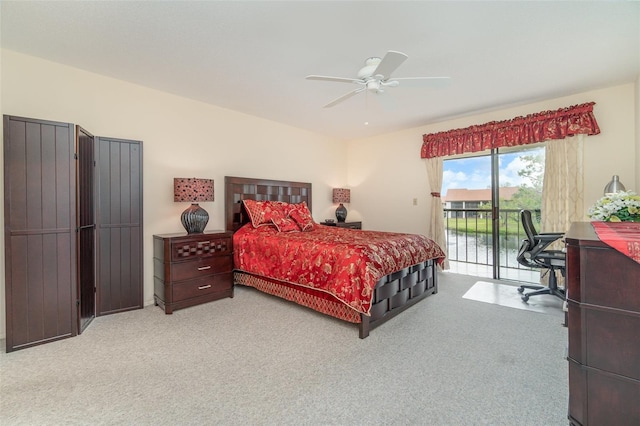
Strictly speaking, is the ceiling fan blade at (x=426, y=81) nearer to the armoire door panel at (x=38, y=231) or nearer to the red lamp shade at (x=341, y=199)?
the armoire door panel at (x=38, y=231)

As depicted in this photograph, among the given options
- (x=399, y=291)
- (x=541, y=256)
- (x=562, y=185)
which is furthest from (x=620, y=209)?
(x=399, y=291)

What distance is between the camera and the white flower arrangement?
2.12 m

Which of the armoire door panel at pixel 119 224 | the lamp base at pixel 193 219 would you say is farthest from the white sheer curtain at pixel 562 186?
the armoire door panel at pixel 119 224

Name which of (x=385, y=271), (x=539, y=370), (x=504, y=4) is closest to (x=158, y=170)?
(x=385, y=271)

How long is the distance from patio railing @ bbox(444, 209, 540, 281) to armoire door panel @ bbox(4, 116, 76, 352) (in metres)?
5.37

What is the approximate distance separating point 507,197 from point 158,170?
5059mm

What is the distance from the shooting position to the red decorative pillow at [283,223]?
3798 mm

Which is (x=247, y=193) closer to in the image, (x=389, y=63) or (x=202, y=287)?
(x=202, y=287)

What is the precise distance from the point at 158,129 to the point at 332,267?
275 centimetres

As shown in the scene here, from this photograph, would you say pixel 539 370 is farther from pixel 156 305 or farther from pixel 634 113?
pixel 156 305

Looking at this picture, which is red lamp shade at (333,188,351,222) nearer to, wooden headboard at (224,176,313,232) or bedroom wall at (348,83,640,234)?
bedroom wall at (348,83,640,234)

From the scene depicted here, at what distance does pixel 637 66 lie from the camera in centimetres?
289

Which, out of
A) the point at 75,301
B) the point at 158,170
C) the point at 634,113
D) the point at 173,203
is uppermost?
the point at 634,113

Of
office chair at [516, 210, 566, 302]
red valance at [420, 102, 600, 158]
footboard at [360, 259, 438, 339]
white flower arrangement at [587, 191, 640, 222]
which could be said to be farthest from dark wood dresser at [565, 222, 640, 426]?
red valance at [420, 102, 600, 158]
